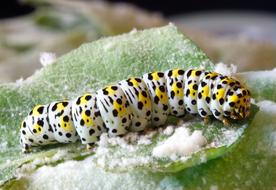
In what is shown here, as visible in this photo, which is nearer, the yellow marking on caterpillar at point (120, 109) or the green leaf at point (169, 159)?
the green leaf at point (169, 159)

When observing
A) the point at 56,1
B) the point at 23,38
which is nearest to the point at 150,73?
the point at 56,1

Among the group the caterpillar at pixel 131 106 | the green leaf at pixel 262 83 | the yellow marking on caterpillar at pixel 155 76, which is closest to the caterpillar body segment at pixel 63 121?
the caterpillar at pixel 131 106

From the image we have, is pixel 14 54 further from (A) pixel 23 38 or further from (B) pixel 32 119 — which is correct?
(B) pixel 32 119

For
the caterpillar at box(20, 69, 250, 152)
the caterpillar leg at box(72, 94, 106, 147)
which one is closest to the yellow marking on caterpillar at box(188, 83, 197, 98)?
the caterpillar at box(20, 69, 250, 152)

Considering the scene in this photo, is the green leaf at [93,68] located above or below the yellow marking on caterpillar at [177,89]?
above

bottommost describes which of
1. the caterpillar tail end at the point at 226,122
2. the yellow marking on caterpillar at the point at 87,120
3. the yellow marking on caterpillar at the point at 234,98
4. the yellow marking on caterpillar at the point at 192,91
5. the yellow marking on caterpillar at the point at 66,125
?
the caterpillar tail end at the point at 226,122

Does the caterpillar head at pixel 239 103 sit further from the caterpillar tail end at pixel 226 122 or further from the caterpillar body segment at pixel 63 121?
the caterpillar body segment at pixel 63 121

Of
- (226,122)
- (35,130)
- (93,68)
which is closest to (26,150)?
(35,130)
